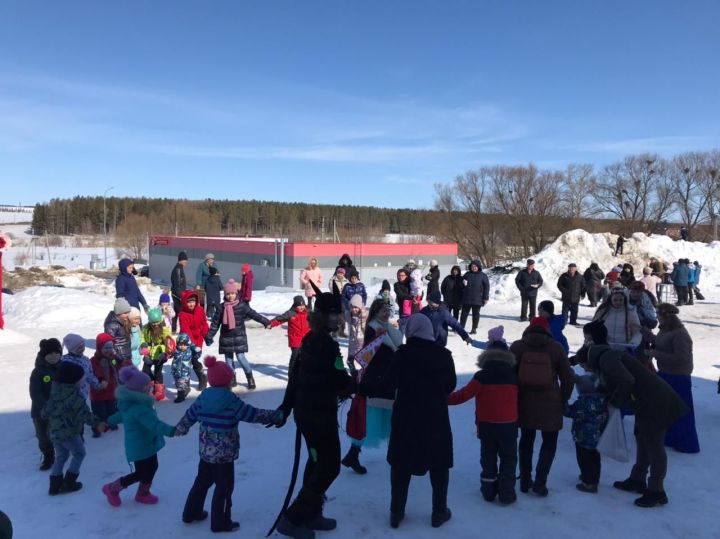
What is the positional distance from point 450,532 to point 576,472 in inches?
69.9

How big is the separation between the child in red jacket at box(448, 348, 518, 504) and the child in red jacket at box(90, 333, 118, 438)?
416 cm

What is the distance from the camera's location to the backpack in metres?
4.63

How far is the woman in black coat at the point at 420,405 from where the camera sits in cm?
403

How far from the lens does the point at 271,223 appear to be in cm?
10638

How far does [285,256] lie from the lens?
3344 centimetres

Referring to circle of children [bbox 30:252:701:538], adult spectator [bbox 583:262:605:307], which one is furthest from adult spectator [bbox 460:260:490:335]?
circle of children [bbox 30:252:701:538]

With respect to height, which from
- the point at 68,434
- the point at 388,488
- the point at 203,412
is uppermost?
the point at 203,412

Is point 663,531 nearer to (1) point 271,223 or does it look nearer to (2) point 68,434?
(2) point 68,434

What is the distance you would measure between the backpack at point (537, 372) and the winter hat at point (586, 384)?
0.78 ft

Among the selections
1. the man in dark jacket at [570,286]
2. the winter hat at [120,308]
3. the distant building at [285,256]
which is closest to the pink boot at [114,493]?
the winter hat at [120,308]

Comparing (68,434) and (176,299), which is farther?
(176,299)

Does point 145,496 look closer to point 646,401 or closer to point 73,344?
point 73,344

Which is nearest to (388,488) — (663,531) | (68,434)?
(663,531)

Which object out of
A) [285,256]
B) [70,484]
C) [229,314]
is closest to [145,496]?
[70,484]
